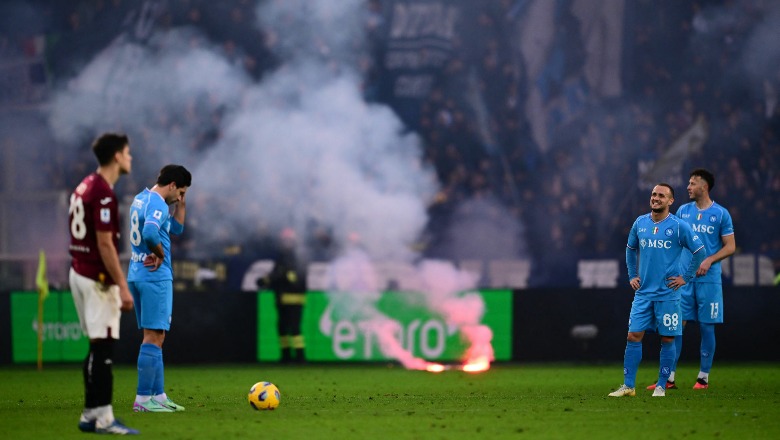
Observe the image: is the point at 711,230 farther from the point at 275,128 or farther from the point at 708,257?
the point at 275,128

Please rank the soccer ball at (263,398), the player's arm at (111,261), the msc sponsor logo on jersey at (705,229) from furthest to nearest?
the msc sponsor logo on jersey at (705,229) → the soccer ball at (263,398) → the player's arm at (111,261)

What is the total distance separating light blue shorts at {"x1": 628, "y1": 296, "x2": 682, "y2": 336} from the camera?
10.2 m

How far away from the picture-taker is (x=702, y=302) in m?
11.4

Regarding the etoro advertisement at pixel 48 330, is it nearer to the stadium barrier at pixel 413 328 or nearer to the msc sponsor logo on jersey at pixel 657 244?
the stadium barrier at pixel 413 328

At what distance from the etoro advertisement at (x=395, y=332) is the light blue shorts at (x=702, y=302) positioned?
4.88 m

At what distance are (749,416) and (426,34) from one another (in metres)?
15.7

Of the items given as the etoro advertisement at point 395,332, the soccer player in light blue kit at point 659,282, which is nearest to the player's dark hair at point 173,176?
the soccer player in light blue kit at point 659,282

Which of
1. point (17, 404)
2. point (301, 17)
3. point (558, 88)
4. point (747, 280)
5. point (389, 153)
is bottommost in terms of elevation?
point (17, 404)

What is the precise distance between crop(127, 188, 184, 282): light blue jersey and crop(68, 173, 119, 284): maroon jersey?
1171 millimetres

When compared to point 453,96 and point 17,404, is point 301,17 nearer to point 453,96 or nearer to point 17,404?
point 453,96

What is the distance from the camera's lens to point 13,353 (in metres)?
15.9

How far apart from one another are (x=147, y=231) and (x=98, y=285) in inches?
49.6

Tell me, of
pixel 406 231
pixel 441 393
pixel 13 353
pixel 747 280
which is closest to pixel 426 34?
pixel 406 231

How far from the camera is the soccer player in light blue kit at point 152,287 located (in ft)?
28.9
